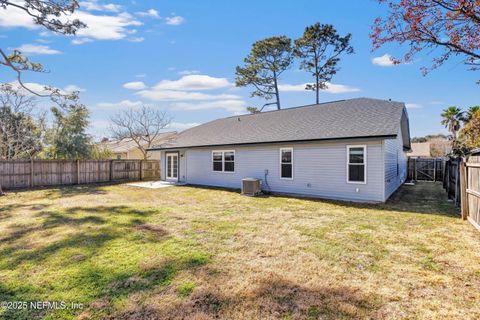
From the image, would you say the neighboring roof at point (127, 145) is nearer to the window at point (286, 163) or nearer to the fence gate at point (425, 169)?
the window at point (286, 163)

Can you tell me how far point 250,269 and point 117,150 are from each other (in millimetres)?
28183

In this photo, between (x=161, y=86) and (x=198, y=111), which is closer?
(x=161, y=86)

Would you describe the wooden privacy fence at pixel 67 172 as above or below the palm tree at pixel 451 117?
below

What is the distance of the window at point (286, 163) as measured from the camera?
11646mm

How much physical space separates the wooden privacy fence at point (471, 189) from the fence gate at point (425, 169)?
1235 cm

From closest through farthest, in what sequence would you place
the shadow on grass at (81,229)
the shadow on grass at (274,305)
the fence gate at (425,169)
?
the shadow on grass at (274,305) < the shadow on grass at (81,229) < the fence gate at (425,169)

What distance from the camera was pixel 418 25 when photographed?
4.90m

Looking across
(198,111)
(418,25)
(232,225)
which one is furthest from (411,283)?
(198,111)

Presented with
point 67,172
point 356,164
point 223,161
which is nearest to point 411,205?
point 356,164

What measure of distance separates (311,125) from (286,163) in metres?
2.15

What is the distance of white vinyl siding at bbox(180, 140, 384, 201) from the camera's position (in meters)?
9.44

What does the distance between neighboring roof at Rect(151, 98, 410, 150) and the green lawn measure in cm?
351

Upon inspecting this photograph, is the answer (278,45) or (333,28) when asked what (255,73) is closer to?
(278,45)

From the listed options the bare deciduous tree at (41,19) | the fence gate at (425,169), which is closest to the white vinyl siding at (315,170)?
the bare deciduous tree at (41,19)
